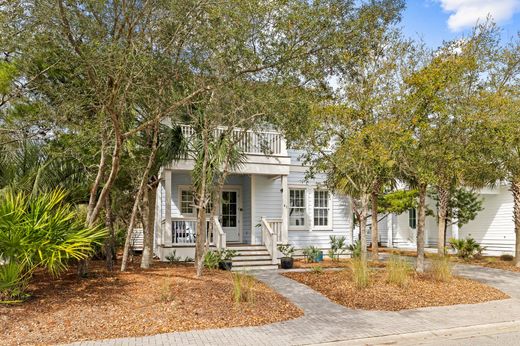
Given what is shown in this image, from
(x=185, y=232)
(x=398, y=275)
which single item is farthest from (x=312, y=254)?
(x=398, y=275)

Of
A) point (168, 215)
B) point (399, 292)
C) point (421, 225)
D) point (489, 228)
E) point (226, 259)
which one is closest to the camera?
point (399, 292)

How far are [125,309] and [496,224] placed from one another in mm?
21363

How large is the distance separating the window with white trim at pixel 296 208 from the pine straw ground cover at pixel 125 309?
8633mm

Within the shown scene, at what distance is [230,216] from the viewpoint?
18906 mm

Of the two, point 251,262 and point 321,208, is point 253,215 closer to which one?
point 251,262

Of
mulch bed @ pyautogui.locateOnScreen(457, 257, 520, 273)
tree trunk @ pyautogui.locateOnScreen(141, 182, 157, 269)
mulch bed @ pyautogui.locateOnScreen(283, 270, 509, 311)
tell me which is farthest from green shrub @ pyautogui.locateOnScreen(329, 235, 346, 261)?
tree trunk @ pyautogui.locateOnScreen(141, 182, 157, 269)

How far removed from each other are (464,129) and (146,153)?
8501 millimetres

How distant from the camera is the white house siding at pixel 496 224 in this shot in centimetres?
2283

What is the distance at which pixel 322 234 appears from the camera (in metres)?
19.6

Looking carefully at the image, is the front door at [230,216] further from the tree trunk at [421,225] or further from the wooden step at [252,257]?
the tree trunk at [421,225]

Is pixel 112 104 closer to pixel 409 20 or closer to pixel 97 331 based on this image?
pixel 97 331

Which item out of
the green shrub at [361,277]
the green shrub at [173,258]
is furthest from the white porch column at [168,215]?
the green shrub at [361,277]

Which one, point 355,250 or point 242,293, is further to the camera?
point 355,250

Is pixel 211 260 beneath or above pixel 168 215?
beneath
